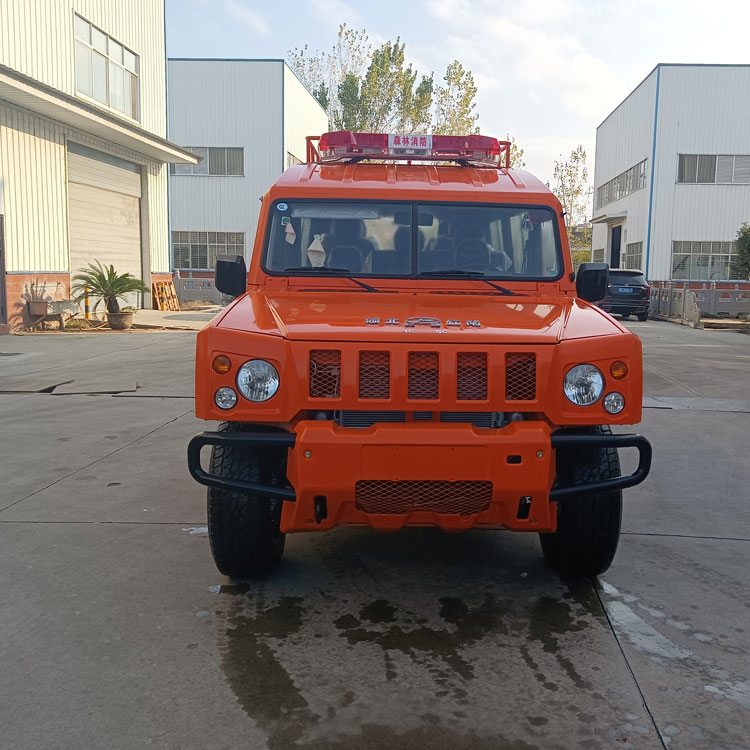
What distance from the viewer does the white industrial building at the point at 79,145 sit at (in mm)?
16203

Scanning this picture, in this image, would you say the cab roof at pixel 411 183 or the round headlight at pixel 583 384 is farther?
the cab roof at pixel 411 183

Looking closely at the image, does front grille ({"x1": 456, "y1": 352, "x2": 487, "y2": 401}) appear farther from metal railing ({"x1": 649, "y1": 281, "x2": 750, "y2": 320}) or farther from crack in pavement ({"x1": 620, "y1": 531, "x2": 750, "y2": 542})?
metal railing ({"x1": 649, "y1": 281, "x2": 750, "y2": 320})

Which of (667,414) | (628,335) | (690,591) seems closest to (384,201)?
(628,335)

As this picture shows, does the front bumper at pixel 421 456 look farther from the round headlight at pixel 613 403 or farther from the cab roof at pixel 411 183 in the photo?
the cab roof at pixel 411 183

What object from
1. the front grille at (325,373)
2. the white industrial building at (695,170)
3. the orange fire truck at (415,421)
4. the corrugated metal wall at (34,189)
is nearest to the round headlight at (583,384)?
the orange fire truck at (415,421)

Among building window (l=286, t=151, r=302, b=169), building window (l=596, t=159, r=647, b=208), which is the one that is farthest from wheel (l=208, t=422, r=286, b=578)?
building window (l=596, t=159, r=647, b=208)

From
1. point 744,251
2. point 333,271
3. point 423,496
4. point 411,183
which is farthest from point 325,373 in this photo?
point 744,251

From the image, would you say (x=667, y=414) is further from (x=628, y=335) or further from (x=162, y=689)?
(x=162, y=689)

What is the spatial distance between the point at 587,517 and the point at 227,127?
33238 millimetres

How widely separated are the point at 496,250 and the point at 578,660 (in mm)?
2459

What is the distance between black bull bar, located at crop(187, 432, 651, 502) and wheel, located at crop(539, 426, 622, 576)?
3.6 inches

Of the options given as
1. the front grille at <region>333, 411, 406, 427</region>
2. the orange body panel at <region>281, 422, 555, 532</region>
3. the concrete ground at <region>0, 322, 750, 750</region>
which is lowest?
the concrete ground at <region>0, 322, 750, 750</region>

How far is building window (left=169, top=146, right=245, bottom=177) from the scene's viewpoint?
1359 inches

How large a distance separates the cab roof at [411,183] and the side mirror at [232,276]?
20.3 inches
